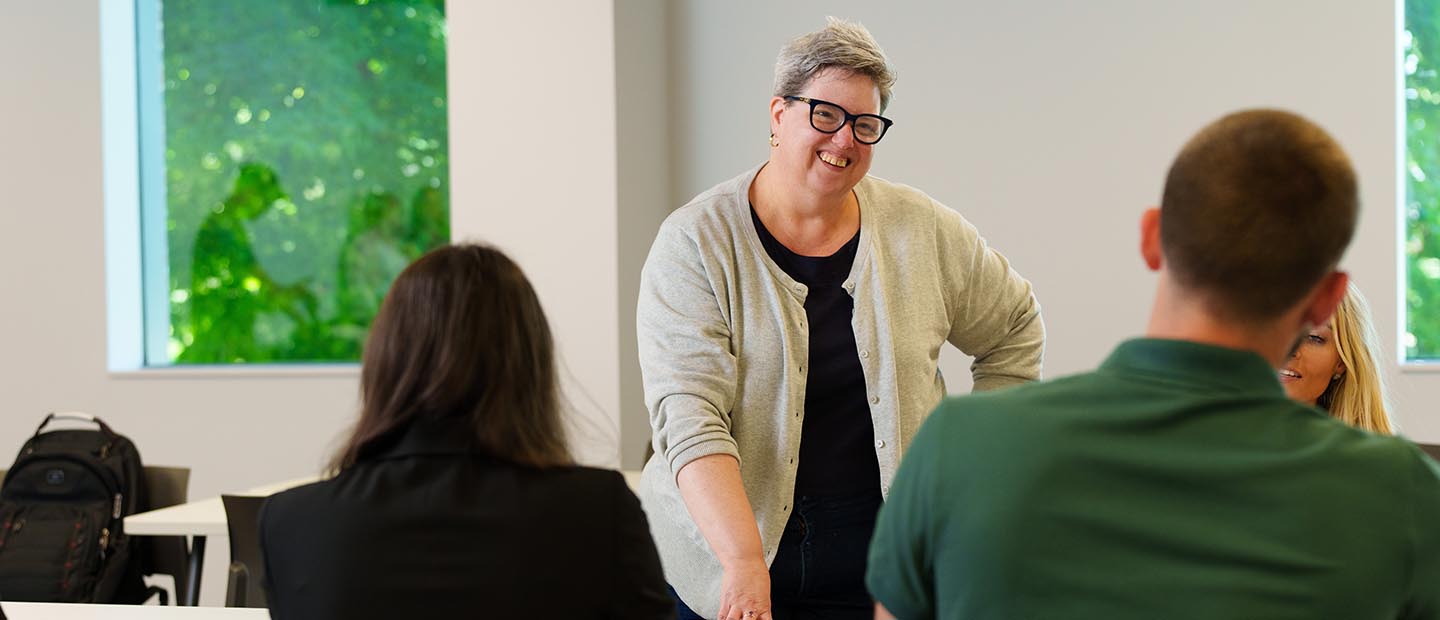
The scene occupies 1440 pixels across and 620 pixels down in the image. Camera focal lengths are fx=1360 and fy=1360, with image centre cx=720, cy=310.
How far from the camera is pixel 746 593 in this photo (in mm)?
1821

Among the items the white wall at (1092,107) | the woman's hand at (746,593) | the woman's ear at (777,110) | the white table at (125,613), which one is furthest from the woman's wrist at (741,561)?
the white wall at (1092,107)

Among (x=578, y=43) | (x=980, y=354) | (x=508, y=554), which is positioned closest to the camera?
(x=508, y=554)

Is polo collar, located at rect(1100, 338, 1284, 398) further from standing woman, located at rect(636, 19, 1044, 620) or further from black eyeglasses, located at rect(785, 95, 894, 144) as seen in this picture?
black eyeglasses, located at rect(785, 95, 894, 144)

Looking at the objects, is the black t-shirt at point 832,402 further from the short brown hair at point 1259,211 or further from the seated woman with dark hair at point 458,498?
the short brown hair at point 1259,211

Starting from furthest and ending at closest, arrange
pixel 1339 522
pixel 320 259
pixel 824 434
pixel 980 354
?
pixel 320 259 < pixel 980 354 < pixel 824 434 < pixel 1339 522

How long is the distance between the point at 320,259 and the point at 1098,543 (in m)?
5.03

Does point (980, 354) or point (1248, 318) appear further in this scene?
point (980, 354)

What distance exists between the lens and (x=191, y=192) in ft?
18.7

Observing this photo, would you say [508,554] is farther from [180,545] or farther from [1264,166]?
[180,545]

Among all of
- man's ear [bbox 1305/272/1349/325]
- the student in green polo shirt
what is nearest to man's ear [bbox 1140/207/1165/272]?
the student in green polo shirt

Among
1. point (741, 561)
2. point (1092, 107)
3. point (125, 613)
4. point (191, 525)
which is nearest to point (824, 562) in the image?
point (741, 561)

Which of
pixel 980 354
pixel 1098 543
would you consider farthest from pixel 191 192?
pixel 1098 543

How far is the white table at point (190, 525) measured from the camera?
3.62 meters

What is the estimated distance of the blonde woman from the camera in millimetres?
2301
